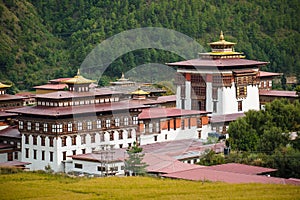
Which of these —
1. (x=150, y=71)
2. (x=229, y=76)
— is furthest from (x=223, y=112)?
(x=150, y=71)

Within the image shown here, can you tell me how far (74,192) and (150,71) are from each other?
53.0 metres

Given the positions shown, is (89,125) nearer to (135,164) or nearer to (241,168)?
(135,164)

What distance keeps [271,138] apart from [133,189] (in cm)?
1227

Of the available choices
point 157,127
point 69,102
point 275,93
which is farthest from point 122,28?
point 69,102

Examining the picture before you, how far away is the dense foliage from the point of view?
4759cm

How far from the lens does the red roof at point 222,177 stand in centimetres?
4334

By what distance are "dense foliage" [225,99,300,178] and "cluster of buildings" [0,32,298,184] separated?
174 cm

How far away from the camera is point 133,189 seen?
42.5m

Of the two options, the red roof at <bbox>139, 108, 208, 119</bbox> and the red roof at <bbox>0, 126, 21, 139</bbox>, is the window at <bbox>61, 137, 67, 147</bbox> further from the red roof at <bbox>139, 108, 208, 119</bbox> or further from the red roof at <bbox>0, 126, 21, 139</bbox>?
the red roof at <bbox>139, 108, 208, 119</bbox>

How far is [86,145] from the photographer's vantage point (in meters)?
53.8

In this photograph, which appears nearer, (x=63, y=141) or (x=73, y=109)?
(x=63, y=141)

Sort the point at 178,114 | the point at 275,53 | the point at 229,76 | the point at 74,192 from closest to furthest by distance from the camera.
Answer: the point at 74,192 → the point at 178,114 → the point at 229,76 → the point at 275,53

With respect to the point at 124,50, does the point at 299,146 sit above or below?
below

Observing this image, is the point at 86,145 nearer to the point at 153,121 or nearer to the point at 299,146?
the point at 153,121
